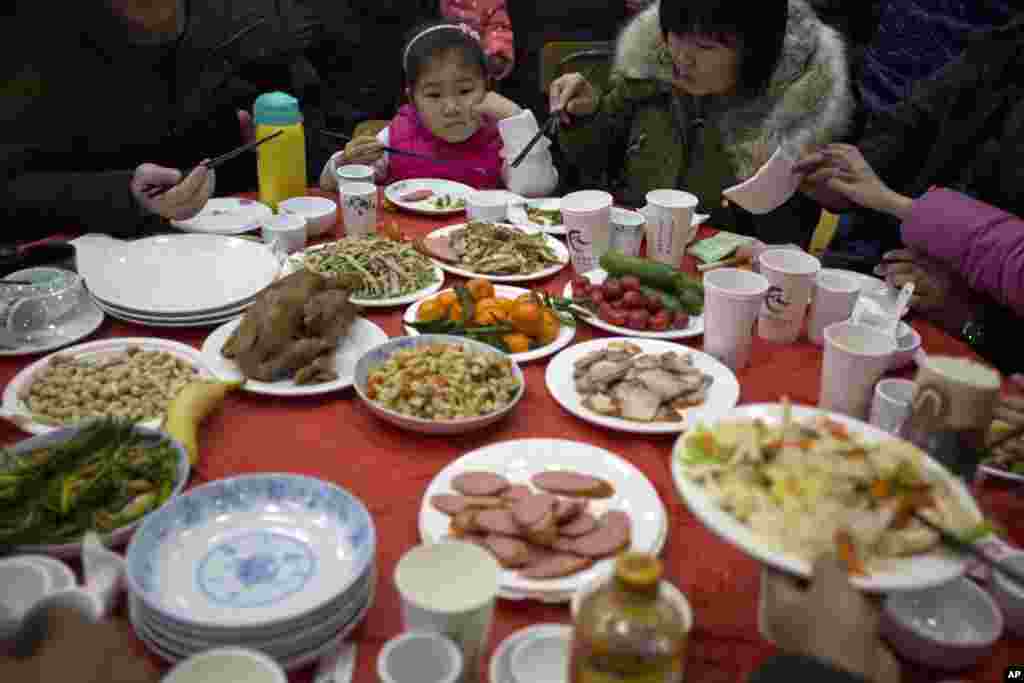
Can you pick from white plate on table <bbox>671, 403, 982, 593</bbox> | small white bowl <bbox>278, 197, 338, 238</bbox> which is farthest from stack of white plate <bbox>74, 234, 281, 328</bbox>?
white plate on table <bbox>671, 403, 982, 593</bbox>

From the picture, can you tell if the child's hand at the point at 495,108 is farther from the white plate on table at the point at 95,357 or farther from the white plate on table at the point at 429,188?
the white plate on table at the point at 95,357

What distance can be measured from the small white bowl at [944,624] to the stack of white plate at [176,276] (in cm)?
164

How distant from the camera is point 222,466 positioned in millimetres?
1527

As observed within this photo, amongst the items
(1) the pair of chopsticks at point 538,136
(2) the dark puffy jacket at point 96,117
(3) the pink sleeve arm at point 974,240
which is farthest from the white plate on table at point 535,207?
(2) the dark puffy jacket at point 96,117

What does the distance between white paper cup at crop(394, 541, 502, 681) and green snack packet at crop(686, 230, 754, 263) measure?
1559mm

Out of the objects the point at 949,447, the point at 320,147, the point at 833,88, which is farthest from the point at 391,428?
the point at 320,147

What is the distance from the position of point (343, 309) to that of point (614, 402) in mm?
735

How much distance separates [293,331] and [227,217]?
3.44 ft

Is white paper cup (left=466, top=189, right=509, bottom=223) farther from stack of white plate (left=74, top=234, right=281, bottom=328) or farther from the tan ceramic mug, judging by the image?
the tan ceramic mug

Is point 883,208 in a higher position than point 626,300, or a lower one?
higher

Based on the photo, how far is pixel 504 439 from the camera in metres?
1.64

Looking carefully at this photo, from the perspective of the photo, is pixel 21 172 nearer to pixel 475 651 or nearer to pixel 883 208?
pixel 475 651

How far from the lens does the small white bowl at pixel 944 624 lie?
1.09 meters

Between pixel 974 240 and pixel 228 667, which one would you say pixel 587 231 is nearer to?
pixel 974 240
